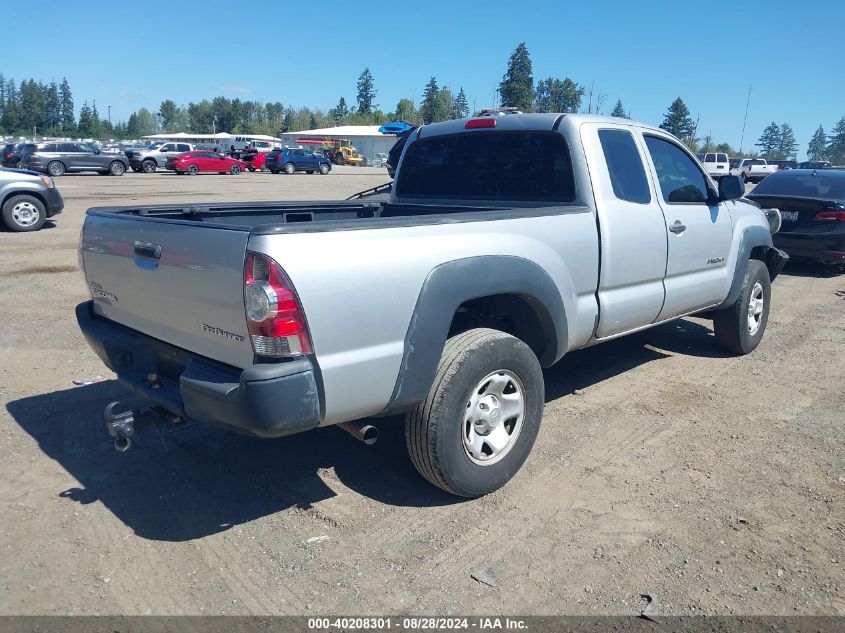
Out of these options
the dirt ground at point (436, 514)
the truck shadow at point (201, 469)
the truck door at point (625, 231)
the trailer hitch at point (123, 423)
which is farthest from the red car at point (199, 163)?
the trailer hitch at point (123, 423)

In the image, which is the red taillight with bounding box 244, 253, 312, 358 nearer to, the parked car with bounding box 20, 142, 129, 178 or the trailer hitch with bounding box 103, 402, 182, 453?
the trailer hitch with bounding box 103, 402, 182, 453

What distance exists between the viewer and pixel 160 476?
3994 mm

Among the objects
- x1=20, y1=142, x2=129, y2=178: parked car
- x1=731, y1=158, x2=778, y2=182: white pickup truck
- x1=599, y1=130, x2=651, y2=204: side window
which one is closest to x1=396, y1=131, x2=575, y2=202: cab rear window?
x1=599, y1=130, x2=651, y2=204: side window

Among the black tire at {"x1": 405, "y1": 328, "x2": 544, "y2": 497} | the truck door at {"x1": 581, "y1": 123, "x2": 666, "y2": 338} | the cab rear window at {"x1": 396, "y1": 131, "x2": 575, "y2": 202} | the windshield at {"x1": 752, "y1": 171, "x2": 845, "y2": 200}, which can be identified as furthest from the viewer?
the windshield at {"x1": 752, "y1": 171, "x2": 845, "y2": 200}

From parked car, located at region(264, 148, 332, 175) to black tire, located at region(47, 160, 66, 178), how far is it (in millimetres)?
14627

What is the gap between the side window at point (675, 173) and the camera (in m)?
5.18

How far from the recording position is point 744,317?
6.23 meters

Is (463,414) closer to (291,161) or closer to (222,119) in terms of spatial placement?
(291,161)

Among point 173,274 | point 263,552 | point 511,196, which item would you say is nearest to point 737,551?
point 263,552

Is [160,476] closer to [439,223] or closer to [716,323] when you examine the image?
[439,223]

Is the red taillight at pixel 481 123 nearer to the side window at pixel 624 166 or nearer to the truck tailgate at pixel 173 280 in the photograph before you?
the side window at pixel 624 166

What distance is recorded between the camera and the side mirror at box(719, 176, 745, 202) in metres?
5.52

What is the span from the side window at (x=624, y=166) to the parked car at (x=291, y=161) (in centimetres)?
4130

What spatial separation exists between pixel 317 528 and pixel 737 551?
2.03 meters
